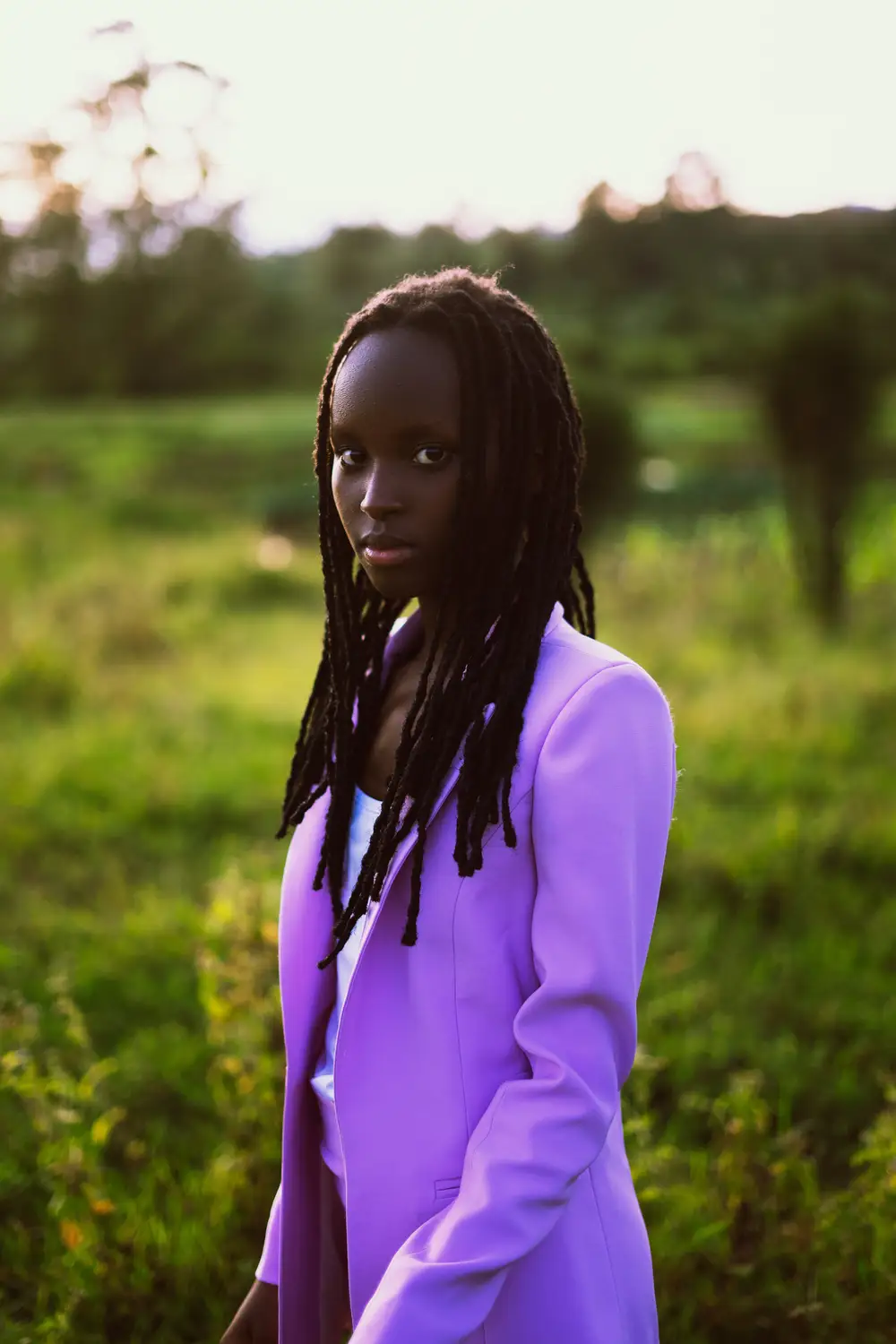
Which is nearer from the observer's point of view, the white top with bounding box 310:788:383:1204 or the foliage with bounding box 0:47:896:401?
the white top with bounding box 310:788:383:1204

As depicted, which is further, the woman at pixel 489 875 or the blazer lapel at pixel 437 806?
the blazer lapel at pixel 437 806

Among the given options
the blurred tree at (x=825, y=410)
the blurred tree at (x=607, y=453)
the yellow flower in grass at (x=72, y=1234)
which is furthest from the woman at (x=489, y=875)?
the blurred tree at (x=607, y=453)

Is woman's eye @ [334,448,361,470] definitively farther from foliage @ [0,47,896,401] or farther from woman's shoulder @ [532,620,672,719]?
foliage @ [0,47,896,401]

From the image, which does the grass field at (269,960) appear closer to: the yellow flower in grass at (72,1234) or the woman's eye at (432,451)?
the yellow flower in grass at (72,1234)

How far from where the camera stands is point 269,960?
3094mm

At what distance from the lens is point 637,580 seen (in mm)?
10594

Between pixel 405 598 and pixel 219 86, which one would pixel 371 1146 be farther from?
pixel 219 86

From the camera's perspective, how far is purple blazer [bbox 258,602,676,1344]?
127cm

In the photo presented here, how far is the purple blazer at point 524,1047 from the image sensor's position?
4.17ft

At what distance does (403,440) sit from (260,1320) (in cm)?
133

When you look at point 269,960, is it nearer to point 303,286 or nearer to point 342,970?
point 342,970

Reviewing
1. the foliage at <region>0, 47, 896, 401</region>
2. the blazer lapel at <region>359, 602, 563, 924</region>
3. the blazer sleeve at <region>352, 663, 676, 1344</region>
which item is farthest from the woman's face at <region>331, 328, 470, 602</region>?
the foliage at <region>0, 47, 896, 401</region>

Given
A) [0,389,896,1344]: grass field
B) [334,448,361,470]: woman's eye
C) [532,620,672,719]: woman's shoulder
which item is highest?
[334,448,361,470]: woman's eye

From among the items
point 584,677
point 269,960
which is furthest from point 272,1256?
point 269,960
